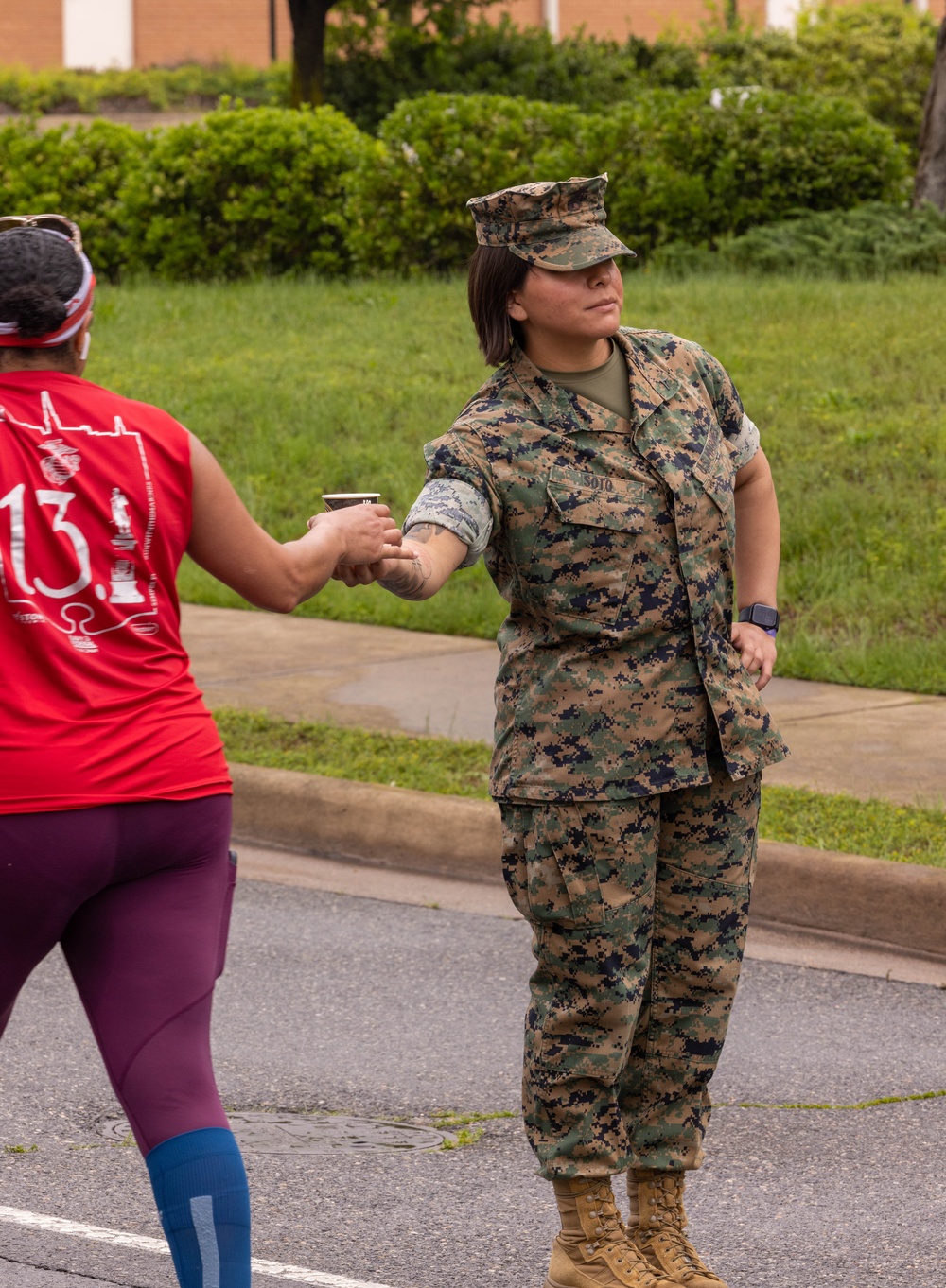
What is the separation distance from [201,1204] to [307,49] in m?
23.9

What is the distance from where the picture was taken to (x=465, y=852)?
661 centimetres

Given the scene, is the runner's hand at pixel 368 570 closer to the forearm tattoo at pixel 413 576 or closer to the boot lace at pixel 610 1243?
the forearm tattoo at pixel 413 576

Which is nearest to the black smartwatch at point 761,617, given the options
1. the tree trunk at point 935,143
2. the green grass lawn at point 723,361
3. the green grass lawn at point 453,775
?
the green grass lawn at point 453,775

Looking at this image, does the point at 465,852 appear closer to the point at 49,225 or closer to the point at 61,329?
the point at 49,225

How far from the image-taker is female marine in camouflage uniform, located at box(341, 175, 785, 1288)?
3.37 metres

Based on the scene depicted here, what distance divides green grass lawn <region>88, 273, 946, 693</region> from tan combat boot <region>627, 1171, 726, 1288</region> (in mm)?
5481

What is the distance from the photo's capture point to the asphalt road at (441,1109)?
3.70 metres

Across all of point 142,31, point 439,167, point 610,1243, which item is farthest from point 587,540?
point 142,31

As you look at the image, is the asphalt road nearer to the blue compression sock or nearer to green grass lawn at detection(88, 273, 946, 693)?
the blue compression sock

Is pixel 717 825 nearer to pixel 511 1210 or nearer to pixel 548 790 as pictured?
pixel 548 790

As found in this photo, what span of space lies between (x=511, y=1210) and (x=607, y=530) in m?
1.46

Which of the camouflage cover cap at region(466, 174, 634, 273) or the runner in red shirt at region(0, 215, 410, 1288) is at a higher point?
the camouflage cover cap at region(466, 174, 634, 273)

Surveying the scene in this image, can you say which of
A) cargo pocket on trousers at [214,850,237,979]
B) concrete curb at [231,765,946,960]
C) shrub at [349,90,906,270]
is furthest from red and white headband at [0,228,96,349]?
shrub at [349,90,906,270]

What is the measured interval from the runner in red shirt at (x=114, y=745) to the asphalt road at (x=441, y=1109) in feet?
3.36
